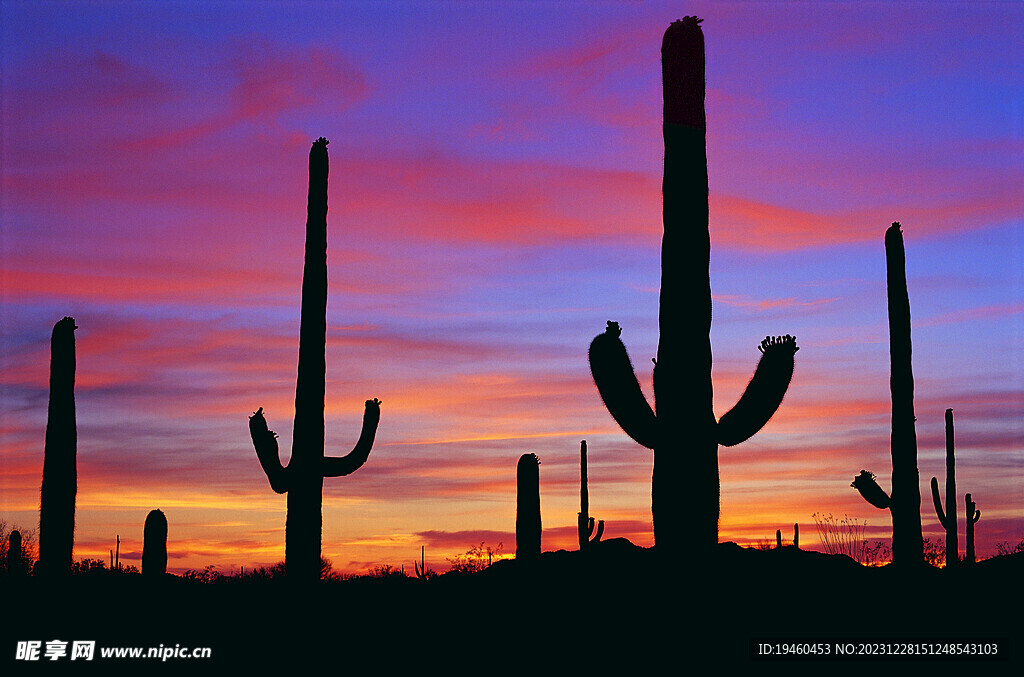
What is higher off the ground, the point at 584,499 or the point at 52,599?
the point at 584,499

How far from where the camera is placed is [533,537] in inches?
706

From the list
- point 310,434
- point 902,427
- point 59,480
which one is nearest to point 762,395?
point 310,434

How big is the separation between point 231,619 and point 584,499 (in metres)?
15.5

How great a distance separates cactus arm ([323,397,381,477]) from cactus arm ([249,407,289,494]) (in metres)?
0.59

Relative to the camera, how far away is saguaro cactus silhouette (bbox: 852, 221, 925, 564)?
17.2 meters

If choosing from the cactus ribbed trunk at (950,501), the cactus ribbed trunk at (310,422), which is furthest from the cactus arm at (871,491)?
the cactus ribbed trunk at (310,422)

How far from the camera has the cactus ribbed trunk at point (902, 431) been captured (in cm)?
1722

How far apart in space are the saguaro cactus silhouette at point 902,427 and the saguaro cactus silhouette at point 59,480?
1231 centimetres

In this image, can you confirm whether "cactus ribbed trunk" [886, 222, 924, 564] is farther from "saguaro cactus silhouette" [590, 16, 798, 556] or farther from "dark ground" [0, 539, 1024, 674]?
"saguaro cactus silhouette" [590, 16, 798, 556]

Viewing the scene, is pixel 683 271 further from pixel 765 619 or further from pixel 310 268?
pixel 310 268

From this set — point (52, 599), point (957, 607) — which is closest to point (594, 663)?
point (957, 607)

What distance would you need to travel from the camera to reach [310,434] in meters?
14.7

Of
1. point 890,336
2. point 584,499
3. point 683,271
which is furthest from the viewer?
point 584,499

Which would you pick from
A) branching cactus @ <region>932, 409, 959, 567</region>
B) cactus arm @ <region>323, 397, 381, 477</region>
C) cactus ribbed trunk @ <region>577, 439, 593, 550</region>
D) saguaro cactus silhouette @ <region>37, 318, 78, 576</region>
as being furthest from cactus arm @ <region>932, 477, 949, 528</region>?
saguaro cactus silhouette @ <region>37, 318, 78, 576</region>
